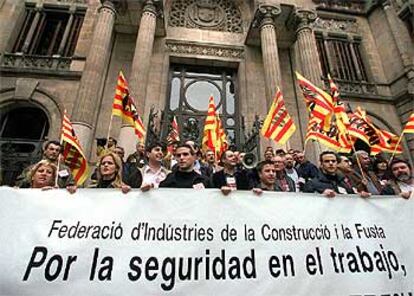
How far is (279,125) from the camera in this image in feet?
20.3

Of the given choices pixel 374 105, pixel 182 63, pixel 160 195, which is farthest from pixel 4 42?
pixel 374 105

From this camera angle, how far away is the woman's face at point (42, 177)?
3.22 m

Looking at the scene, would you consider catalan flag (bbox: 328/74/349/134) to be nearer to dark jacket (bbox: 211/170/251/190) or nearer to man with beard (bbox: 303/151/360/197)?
man with beard (bbox: 303/151/360/197)

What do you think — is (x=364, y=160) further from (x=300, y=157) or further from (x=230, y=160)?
(x=230, y=160)

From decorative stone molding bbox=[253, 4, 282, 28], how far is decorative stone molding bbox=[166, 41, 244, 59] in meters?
1.78

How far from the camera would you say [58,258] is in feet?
7.64

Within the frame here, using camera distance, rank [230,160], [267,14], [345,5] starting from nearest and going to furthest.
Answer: [230,160] < [267,14] < [345,5]

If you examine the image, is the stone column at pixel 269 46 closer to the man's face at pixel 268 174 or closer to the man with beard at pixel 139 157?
the man with beard at pixel 139 157

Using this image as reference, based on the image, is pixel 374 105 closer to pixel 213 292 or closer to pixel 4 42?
pixel 213 292

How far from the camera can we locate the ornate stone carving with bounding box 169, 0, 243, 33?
1413 cm

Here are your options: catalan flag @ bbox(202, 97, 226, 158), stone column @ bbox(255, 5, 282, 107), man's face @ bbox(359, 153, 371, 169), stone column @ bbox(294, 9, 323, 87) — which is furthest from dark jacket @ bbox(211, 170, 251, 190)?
stone column @ bbox(294, 9, 323, 87)

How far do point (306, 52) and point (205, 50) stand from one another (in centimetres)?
504

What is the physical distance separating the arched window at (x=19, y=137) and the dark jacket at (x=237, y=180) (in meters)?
9.05

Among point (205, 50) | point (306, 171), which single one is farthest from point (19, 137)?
point (306, 171)
